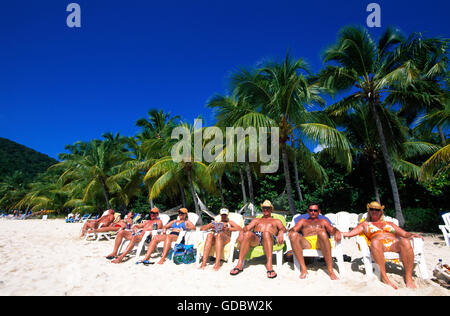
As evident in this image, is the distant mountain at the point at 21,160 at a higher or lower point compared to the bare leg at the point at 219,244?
higher

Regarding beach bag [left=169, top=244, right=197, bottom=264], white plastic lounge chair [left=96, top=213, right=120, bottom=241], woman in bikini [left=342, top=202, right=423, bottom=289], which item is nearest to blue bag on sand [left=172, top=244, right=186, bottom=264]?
beach bag [left=169, top=244, right=197, bottom=264]

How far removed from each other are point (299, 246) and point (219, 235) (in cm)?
126

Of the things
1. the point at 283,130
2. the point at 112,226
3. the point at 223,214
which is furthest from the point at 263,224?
the point at 112,226

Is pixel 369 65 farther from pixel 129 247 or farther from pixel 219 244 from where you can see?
pixel 129 247

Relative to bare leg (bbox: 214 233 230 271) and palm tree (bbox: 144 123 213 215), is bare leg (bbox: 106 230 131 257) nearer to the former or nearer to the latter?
bare leg (bbox: 214 233 230 271)

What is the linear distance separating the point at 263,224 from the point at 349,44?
274 inches

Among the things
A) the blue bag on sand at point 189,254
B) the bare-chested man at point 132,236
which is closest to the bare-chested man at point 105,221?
the bare-chested man at point 132,236

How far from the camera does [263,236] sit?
359 centimetres

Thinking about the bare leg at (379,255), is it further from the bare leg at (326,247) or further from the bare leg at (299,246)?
the bare leg at (299,246)

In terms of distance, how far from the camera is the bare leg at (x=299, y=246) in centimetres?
334

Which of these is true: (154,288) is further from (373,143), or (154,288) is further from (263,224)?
(373,143)

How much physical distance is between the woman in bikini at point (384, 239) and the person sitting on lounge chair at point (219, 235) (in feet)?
5.66
